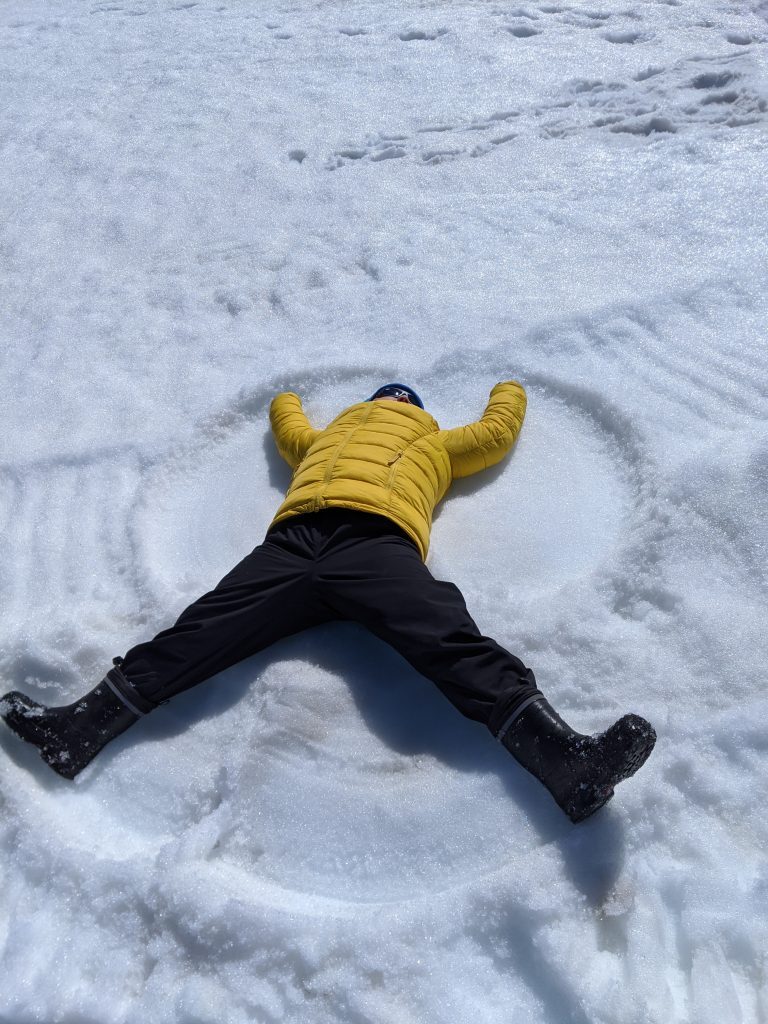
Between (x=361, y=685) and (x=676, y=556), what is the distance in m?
1.36

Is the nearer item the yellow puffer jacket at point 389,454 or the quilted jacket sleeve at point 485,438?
the yellow puffer jacket at point 389,454

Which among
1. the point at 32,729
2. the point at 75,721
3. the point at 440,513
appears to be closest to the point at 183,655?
the point at 75,721

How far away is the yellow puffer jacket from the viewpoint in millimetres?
3195

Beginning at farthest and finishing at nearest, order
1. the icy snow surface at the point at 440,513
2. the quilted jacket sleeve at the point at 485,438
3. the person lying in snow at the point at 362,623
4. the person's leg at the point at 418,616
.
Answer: the quilted jacket sleeve at the point at 485,438 < the person's leg at the point at 418,616 < the person lying in snow at the point at 362,623 < the icy snow surface at the point at 440,513

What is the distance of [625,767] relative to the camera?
235 centimetres

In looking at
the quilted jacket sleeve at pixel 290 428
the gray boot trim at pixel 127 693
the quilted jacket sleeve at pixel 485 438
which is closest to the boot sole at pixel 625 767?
the gray boot trim at pixel 127 693

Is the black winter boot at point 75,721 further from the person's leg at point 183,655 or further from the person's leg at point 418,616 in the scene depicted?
the person's leg at point 418,616

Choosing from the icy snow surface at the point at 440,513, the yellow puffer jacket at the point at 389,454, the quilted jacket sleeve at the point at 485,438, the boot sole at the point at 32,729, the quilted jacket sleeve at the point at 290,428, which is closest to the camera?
the icy snow surface at the point at 440,513

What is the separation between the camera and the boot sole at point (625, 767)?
7.67 ft

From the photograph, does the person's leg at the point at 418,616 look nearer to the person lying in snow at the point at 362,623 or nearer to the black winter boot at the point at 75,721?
the person lying in snow at the point at 362,623

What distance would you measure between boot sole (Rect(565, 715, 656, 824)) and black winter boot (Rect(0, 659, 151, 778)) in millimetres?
1502

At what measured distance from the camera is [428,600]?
2.84 m

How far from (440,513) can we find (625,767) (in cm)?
158

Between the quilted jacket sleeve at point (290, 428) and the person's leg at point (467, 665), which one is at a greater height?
the person's leg at point (467, 665)
